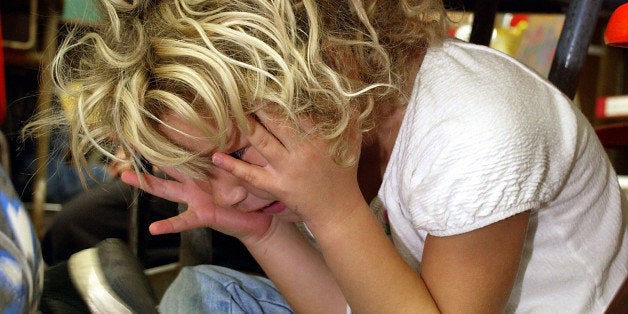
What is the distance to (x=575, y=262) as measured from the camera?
0.86 meters

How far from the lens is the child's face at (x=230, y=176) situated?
71 centimetres

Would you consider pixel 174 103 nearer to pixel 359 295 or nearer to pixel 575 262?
pixel 359 295

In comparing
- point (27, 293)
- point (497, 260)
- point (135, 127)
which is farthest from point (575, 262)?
point (27, 293)

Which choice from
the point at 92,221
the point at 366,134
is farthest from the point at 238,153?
the point at 92,221

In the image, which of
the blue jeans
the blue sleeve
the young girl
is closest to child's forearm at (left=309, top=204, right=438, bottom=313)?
the young girl

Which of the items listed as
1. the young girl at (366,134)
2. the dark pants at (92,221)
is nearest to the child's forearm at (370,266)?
the young girl at (366,134)

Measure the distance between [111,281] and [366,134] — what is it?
0.34 m

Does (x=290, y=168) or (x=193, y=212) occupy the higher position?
(x=290, y=168)

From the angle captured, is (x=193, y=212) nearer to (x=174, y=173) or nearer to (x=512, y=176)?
(x=174, y=173)

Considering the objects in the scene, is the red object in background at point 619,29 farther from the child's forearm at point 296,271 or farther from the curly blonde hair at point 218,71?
the child's forearm at point 296,271

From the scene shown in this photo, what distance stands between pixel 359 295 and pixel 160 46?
12.7 inches

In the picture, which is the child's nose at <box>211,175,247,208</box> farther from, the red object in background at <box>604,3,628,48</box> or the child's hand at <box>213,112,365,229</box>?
the red object in background at <box>604,3,628,48</box>

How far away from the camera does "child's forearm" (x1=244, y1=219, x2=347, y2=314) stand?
0.98m

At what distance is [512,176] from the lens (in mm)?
712
